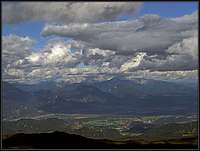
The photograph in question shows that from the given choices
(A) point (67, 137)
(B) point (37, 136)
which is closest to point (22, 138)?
(B) point (37, 136)

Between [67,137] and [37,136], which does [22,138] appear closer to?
[37,136]
